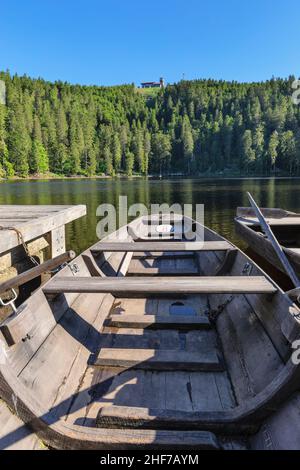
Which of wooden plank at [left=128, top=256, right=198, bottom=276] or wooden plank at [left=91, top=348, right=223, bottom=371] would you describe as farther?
wooden plank at [left=128, top=256, right=198, bottom=276]

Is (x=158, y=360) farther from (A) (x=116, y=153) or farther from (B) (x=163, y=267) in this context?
(A) (x=116, y=153)

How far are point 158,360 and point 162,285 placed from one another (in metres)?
1.01

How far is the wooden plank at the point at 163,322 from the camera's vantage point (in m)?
4.68

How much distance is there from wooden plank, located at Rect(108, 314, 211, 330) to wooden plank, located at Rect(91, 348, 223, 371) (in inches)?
27.8

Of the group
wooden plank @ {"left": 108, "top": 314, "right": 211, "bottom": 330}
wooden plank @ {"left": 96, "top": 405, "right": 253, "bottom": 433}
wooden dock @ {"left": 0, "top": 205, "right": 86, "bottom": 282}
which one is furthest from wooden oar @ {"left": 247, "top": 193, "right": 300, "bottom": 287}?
wooden dock @ {"left": 0, "top": 205, "right": 86, "bottom": 282}

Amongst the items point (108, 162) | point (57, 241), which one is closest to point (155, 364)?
point (57, 241)

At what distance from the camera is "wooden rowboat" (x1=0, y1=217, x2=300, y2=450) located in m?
2.52

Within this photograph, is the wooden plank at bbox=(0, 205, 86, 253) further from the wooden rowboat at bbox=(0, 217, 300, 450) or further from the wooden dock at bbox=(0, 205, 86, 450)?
the wooden rowboat at bbox=(0, 217, 300, 450)

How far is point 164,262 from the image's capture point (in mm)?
8266

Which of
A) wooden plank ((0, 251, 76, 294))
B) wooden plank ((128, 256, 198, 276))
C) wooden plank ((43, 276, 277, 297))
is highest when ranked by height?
wooden plank ((43, 276, 277, 297))

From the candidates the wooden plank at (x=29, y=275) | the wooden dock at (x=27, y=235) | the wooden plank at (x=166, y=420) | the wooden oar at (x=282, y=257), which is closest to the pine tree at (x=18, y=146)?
the wooden dock at (x=27, y=235)

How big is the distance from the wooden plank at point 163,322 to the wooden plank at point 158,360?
0.71 meters

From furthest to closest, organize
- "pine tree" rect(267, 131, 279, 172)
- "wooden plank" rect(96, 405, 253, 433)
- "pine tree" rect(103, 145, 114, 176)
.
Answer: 1. "pine tree" rect(103, 145, 114, 176)
2. "pine tree" rect(267, 131, 279, 172)
3. "wooden plank" rect(96, 405, 253, 433)

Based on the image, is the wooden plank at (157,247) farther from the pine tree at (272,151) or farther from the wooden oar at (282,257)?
the pine tree at (272,151)
